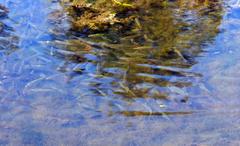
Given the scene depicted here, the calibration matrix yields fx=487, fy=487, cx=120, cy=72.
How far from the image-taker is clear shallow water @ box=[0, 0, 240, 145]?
4.44m

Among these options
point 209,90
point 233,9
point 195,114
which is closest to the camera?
point 195,114

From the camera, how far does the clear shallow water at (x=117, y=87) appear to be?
444cm

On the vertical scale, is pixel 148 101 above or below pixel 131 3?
below

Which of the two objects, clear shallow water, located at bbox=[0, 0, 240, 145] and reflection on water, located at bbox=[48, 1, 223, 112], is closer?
clear shallow water, located at bbox=[0, 0, 240, 145]

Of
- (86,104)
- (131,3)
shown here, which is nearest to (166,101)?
(86,104)

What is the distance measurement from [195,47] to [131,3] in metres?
1.40

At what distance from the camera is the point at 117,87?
4.98 metres

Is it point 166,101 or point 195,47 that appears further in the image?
point 195,47

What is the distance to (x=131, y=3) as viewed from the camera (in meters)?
6.65

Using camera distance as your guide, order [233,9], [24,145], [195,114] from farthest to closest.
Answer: [233,9]
[195,114]
[24,145]

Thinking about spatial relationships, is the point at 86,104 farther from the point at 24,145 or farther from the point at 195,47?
the point at 195,47

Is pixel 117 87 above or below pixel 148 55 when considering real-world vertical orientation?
below

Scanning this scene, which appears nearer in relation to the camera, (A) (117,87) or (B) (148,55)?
(A) (117,87)

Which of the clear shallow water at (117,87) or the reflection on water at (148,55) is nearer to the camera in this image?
the clear shallow water at (117,87)
